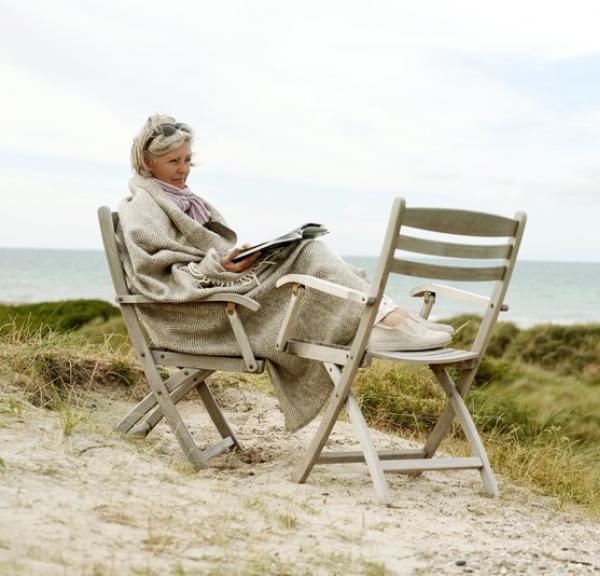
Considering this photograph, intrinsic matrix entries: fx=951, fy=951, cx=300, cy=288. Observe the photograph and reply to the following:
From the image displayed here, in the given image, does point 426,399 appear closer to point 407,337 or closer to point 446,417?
point 446,417

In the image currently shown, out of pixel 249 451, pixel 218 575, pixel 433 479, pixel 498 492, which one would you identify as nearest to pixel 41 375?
pixel 249 451

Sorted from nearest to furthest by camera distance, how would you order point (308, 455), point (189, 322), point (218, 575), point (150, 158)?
point (218, 575) < point (308, 455) < point (189, 322) < point (150, 158)

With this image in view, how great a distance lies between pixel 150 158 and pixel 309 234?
102 cm

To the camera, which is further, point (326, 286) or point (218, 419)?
point (218, 419)

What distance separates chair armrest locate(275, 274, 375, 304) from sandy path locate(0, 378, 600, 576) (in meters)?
0.83

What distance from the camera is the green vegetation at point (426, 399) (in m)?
5.15

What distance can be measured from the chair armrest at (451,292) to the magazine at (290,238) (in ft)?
2.29

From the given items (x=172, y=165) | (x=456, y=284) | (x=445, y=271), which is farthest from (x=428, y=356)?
(x=456, y=284)

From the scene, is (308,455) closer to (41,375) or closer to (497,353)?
(41,375)

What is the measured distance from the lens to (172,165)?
4734 millimetres

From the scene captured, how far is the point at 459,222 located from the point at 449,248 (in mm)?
114

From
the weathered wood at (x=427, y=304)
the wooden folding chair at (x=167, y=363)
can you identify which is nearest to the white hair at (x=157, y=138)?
the wooden folding chair at (x=167, y=363)

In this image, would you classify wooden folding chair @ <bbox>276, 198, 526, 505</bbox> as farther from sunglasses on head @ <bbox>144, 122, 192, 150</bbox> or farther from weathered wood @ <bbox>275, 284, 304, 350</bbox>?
sunglasses on head @ <bbox>144, 122, 192, 150</bbox>

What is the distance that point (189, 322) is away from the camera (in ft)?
14.6
